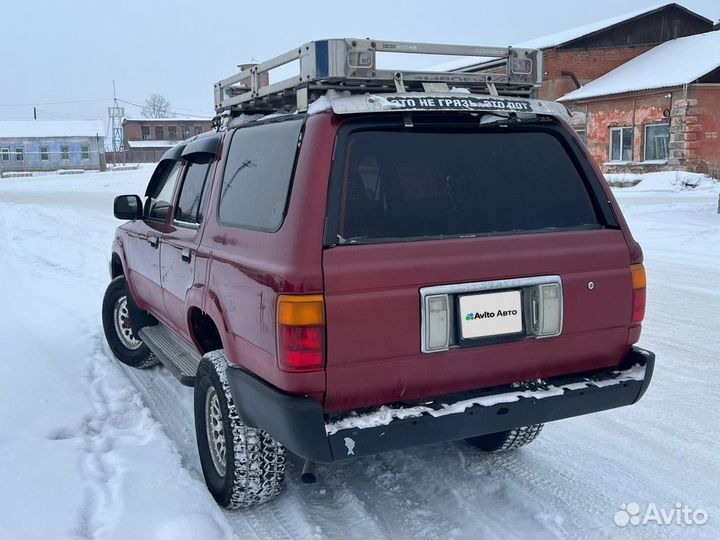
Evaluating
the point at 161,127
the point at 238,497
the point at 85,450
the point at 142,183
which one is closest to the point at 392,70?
the point at 238,497

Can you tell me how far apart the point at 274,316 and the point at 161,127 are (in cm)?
7427

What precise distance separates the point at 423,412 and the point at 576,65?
3350 centimetres

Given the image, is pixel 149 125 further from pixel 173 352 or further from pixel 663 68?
pixel 173 352

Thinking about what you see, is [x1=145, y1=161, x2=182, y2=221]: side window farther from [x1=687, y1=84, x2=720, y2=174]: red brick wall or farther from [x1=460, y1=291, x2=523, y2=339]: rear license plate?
[x1=687, y1=84, x2=720, y2=174]: red brick wall

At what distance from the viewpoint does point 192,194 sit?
4.22 meters

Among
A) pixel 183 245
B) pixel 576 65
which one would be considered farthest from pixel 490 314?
pixel 576 65

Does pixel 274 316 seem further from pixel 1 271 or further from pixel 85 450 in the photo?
pixel 1 271

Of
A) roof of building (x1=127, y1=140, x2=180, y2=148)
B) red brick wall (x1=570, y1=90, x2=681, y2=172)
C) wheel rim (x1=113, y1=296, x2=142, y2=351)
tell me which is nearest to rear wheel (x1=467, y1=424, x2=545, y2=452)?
wheel rim (x1=113, y1=296, x2=142, y2=351)

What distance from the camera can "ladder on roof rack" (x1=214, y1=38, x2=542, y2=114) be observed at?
310cm

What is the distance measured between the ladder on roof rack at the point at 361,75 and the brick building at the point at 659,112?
73.1 feet

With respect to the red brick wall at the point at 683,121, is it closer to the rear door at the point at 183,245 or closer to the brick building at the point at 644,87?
the brick building at the point at 644,87

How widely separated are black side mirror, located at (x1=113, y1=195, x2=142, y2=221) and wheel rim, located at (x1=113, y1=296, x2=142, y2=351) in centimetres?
110

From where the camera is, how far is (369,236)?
Answer: 2.94 meters

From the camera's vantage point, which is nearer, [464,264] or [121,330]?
[464,264]
